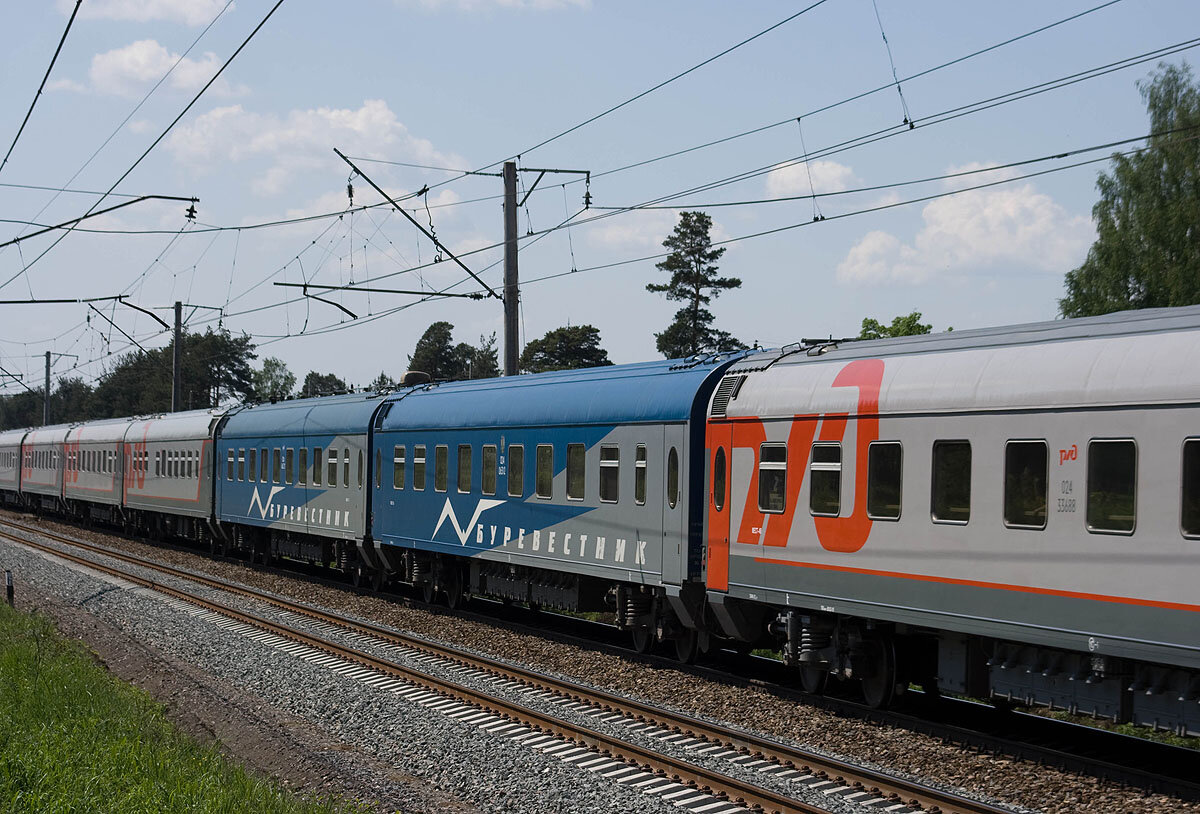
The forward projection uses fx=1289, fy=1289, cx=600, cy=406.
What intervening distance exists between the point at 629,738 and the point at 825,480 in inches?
128

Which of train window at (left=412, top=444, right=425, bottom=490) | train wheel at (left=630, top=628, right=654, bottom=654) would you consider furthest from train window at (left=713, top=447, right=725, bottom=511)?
train window at (left=412, top=444, right=425, bottom=490)

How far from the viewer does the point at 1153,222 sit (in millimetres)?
42656

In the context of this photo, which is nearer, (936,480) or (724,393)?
(936,480)

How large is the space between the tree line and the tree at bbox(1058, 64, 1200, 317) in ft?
0.11

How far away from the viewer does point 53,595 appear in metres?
24.8

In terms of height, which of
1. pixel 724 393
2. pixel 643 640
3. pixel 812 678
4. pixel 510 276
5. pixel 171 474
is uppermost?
pixel 510 276

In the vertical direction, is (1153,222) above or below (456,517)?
above

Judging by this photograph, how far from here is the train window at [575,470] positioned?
1744 cm

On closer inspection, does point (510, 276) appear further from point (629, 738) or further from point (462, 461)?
point (629, 738)

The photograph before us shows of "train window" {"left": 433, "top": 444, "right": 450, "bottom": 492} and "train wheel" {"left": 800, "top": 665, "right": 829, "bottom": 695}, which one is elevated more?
"train window" {"left": 433, "top": 444, "right": 450, "bottom": 492}

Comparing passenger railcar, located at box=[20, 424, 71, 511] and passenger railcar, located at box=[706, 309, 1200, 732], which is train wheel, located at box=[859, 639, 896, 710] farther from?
passenger railcar, located at box=[20, 424, 71, 511]

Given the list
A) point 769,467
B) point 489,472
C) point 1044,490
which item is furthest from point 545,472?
point 1044,490

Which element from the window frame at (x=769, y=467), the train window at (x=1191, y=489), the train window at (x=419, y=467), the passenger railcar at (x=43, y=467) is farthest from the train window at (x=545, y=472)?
the passenger railcar at (x=43, y=467)

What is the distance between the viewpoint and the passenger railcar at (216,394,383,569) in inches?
985
